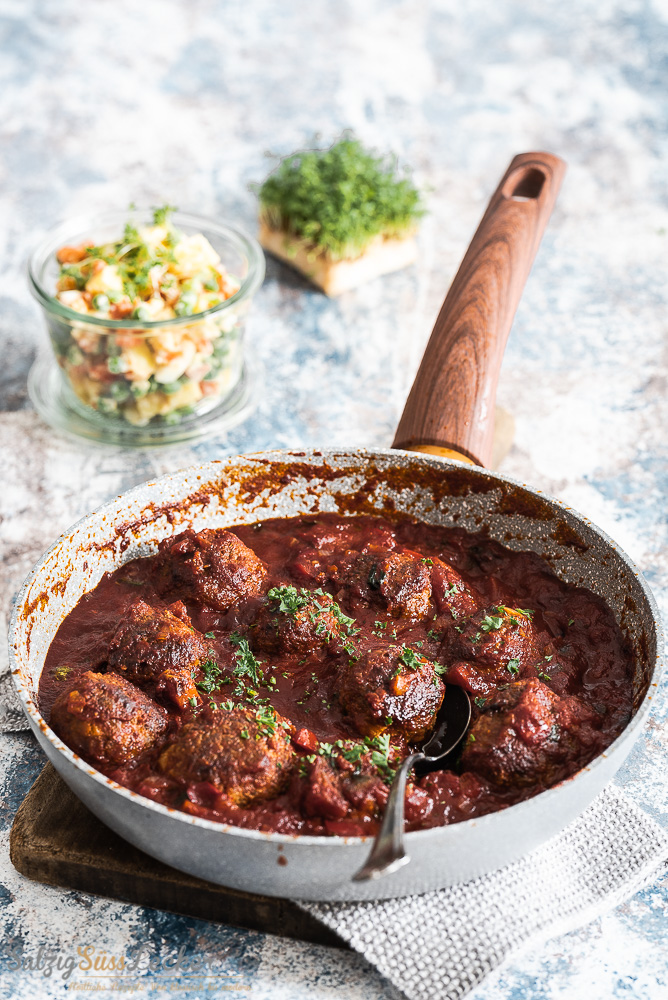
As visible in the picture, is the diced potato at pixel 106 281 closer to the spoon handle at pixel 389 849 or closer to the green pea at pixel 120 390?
the green pea at pixel 120 390

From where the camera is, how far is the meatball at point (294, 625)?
3271 mm

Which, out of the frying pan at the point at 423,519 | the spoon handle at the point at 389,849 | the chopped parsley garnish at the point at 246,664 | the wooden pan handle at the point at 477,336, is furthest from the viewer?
the wooden pan handle at the point at 477,336

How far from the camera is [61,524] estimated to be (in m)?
4.60

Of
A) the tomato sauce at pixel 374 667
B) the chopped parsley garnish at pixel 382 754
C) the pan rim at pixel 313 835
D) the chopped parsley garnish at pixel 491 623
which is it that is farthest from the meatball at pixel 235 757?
the chopped parsley garnish at pixel 491 623

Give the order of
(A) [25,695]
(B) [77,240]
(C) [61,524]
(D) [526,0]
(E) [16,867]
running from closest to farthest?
(A) [25,695]
(E) [16,867]
(C) [61,524]
(B) [77,240]
(D) [526,0]

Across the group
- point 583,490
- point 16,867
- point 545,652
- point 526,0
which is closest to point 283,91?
point 526,0

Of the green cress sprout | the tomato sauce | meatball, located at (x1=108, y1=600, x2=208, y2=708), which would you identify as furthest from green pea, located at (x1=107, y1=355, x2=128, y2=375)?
meatball, located at (x1=108, y1=600, x2=208, y2=708)

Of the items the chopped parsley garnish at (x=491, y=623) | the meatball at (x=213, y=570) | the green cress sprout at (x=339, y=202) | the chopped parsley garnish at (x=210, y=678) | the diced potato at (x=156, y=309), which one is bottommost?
the chopped parsley garnish at (x=210, y=678)

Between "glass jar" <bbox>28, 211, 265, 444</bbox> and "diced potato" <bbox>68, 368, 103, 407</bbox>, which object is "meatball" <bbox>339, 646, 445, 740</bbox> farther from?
"diced potato" <bbox>68, 368, 103, 407</bbox>

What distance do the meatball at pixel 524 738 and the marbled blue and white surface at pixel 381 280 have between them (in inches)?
23.0

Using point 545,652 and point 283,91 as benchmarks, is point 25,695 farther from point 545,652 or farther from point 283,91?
point 283,91

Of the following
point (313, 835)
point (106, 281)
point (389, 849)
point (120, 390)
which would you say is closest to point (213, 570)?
point (313, 835)

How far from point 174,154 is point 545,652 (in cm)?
543

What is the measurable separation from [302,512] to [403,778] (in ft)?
5.48
